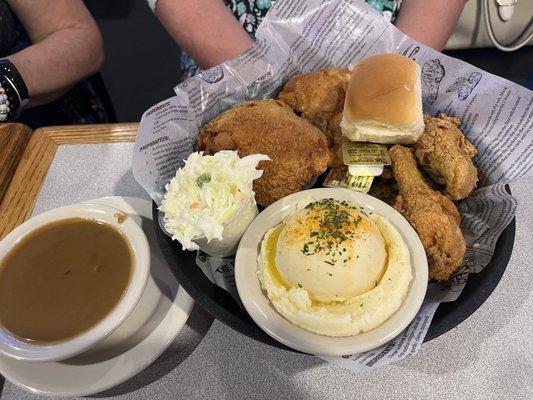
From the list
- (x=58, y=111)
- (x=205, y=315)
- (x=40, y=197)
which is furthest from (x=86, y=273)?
(x=58, y=111)

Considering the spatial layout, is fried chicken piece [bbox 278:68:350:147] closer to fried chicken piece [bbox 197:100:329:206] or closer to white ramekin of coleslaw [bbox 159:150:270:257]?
fried chicken piece [bbox 197:100:329:206]

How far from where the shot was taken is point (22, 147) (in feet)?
4.33

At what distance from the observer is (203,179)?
0.86m

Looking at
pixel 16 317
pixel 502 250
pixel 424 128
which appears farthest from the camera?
pixel 424 128

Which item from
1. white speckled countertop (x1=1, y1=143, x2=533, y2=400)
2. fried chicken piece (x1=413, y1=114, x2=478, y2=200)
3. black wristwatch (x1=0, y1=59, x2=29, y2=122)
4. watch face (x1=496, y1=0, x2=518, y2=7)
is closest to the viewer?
white speckled countertop (x1=1, y1=143, x2=533, y2=400)

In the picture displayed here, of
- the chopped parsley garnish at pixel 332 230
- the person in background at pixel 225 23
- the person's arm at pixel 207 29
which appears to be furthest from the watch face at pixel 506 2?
the chopped parsley garnish at pixel 332 230

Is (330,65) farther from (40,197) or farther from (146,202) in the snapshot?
(40,197)

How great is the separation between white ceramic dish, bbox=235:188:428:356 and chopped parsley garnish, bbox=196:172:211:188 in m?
0.15

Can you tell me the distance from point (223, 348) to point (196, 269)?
17cm

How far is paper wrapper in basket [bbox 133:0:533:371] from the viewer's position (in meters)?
0.95

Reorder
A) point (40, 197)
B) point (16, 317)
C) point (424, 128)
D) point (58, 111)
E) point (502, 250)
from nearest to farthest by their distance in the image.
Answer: point (16, 317)
point (502, 250)
point (424, 128)
point (40, 197)
point (58, 111)

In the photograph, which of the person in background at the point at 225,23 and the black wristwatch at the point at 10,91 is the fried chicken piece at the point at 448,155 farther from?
the black wristwatch at the point at 10,91

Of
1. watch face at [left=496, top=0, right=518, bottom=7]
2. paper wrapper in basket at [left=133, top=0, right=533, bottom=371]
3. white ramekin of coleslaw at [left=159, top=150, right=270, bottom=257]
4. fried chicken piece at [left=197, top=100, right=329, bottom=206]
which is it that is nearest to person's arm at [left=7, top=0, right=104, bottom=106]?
paper wrapper in basket at [left=133, top=0, right=533, bottom=371]

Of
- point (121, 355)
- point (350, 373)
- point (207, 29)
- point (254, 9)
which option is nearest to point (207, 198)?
point (121, 355)
